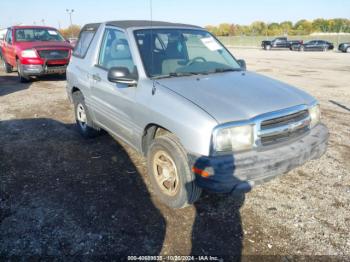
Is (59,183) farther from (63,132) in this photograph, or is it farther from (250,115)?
(250,115)

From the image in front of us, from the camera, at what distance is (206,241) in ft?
9.39

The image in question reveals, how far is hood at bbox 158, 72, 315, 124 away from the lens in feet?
9.39

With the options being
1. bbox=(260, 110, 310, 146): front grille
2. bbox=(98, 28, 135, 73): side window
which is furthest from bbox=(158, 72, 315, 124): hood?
bbox=(98, 28, 135, 73): side window

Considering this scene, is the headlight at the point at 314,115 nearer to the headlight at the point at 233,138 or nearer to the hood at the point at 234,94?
the hood at the point at 234,94

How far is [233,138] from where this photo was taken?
2.78m

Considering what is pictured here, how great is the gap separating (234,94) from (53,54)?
8694mm

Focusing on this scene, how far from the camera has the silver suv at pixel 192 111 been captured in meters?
2.76

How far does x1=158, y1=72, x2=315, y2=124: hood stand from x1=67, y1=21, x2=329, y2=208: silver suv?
0.4 inches

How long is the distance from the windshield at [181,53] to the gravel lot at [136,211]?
4.80 feet

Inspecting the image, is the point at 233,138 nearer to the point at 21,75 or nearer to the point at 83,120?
the point at 83,120

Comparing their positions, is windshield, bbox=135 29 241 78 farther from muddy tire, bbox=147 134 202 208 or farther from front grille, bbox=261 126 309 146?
front grille, bbox=261 126 309 146

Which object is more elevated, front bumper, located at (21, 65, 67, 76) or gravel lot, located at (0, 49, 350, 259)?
front bumper, located at (21, 65, 67, 76)

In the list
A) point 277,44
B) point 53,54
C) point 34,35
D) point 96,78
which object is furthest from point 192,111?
point 277,44

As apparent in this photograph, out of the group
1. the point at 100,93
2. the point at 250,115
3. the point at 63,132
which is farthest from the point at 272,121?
the point at 63,132
